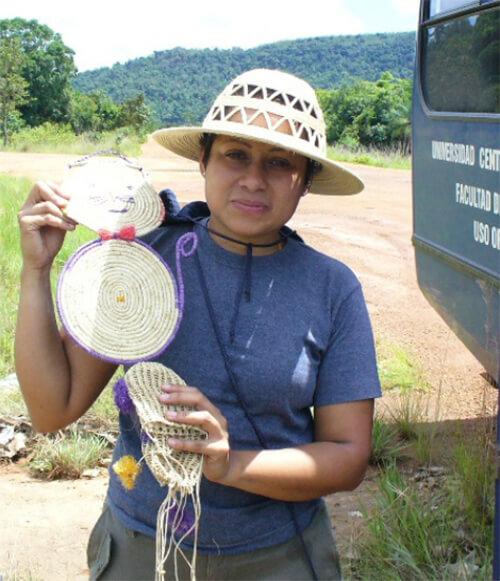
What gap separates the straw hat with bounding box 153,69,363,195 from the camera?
1630 mm

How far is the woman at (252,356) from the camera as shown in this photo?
1.61m

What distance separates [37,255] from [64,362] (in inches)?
8.8

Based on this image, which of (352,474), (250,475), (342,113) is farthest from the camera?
(342,113)

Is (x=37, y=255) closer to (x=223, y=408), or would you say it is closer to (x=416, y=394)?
(x=223, y=408)

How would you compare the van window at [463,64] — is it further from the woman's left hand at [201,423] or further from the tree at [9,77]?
the tree at [9,77]

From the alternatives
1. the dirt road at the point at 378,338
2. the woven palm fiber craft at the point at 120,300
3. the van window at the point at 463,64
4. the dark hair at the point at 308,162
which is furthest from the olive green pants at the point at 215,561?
the van window at the point at 463,64

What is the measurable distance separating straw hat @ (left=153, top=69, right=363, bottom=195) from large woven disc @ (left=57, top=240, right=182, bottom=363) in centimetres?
31

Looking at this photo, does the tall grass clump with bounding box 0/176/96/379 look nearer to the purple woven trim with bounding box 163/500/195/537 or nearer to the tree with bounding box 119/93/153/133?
the purple woven trim with bounding box 163/500/195/537

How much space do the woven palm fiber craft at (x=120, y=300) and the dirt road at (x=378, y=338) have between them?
1598mm

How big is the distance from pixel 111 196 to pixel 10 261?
528cm

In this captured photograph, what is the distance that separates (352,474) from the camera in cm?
164

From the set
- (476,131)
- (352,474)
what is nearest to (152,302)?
(352,474)

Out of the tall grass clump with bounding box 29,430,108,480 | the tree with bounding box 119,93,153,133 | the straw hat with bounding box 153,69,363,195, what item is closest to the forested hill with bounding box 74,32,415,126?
the tree with bounding box 119,93,153,133

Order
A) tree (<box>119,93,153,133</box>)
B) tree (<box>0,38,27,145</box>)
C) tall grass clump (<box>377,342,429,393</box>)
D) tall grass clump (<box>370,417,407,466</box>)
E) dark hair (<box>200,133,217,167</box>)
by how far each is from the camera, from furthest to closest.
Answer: tree (<box>119,93,153,133</box>) → tree (<box>0,38,27,145</box>) → tall grass clump (<box>377,342,429,393</box>) → tall grass clump (<box>370,417,407,466</box>) → dark hair (<box>200,133,217,167</box>)
